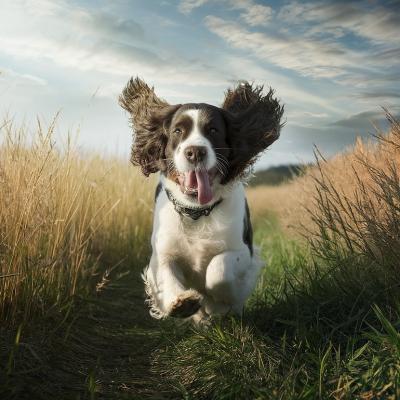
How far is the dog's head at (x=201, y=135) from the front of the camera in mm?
3949

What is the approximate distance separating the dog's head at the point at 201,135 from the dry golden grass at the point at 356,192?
1.95 feet

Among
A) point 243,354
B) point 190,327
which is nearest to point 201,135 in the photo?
point 190,327

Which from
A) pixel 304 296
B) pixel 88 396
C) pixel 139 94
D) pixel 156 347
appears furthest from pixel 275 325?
pixel 139 94

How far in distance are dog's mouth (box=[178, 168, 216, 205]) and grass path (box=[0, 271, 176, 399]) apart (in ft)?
3.51

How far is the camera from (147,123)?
4676 millimetres

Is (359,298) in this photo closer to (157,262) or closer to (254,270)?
(254,270)

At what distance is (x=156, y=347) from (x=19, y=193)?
1489 mm

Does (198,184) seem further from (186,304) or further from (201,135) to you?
Result: (186,304)

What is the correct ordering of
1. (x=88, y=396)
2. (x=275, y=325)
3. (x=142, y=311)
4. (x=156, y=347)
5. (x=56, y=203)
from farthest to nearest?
1. (x=142, y=311)
2. (x=56, y=203)
3. (x=156, y=347)
4. (x=275, y=325)
5. (x=88, y=396)

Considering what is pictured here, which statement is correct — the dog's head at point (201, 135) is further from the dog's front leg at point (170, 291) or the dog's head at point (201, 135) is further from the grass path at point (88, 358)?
the grass path at point (88, 358)

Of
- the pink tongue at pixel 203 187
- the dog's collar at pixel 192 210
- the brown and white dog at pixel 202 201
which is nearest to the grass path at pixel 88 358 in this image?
the brown and white dog at pixel 202 201

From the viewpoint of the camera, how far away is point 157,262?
4.34 metres

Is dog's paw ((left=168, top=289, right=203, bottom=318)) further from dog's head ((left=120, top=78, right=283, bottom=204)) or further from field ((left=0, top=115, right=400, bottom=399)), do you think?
dog's head ((left=120, top=78, right=283, bottom=204))

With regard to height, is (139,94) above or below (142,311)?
above
